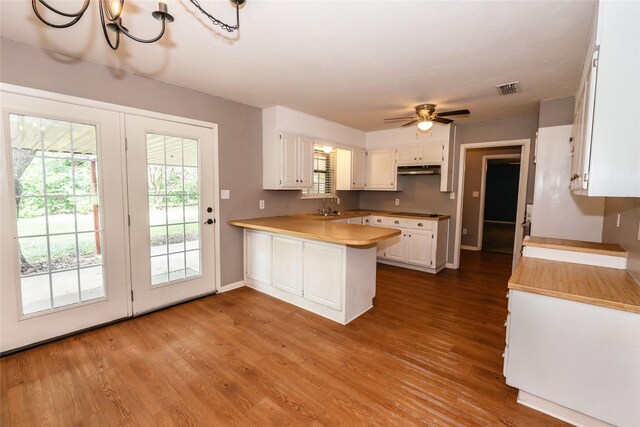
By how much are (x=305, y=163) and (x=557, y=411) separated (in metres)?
3.56

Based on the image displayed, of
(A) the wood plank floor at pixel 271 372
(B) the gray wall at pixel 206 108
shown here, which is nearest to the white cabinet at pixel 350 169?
(B) the gray wall at pixel 206 108

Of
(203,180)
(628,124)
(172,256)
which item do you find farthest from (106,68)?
(628,124)

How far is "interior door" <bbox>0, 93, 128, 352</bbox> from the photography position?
2.27 m

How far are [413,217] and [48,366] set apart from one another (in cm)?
459

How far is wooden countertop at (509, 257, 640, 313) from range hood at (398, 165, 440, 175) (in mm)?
2743

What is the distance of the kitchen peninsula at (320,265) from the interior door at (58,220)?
138 centimetres

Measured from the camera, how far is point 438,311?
321 centimetres

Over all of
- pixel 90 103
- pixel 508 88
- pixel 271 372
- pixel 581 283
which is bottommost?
pixel 271 372

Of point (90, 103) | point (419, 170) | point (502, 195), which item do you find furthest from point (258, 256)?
point (502, 195)

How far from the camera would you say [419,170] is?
4898mm

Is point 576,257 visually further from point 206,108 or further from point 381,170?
point 206,108

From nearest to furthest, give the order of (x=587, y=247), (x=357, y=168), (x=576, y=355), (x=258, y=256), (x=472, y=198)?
1. (x=576, y=355)
2. (x=587, y=247)
3. (x=258, y=256)
4. (x=357, y=168)
5. (x=472, y=198)

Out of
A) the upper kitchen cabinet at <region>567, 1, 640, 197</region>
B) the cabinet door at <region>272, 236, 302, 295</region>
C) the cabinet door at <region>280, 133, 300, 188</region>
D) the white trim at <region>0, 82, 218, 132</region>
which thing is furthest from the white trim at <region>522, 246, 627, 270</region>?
the white trim at <region>0, 82, 218, 132</region>

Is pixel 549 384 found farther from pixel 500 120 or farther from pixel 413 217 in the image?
pixel 500 120
